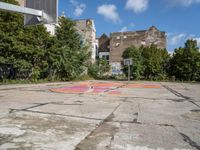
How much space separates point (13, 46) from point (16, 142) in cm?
1579

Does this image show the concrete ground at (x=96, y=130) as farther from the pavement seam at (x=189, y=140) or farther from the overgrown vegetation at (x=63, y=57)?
the overgrown vegetation at (x=63, y=57)

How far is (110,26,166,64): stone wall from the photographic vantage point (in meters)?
47.7

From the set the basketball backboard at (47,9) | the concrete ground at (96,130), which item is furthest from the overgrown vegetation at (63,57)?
the basketball backboard at (47,9)

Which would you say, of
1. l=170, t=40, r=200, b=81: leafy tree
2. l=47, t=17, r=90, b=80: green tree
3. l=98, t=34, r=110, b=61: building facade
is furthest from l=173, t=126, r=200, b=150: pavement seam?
l=98, t=34, r=110, b=61: building facade

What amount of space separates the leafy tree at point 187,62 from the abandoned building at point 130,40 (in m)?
17.6

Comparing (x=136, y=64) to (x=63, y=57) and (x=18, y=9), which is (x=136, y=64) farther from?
(x=18, y=9)

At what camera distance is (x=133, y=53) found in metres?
31.5

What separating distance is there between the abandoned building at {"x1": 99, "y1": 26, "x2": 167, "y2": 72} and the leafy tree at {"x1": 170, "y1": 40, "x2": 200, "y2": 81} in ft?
57.8

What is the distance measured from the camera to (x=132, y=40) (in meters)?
48.6

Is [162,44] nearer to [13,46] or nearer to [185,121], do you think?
[13,46]

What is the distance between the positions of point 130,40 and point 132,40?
51 centimetres

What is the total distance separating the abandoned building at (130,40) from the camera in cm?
4762

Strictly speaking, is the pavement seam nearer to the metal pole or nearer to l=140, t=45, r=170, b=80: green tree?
the metal pole

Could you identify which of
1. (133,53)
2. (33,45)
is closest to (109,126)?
(33,45)
